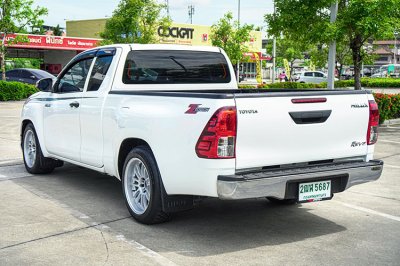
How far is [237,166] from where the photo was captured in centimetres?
476

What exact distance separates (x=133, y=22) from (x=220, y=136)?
3102 cm

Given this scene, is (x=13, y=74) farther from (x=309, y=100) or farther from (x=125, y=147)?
(x=309, y=100)

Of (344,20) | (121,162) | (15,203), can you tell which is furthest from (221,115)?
(344,20)

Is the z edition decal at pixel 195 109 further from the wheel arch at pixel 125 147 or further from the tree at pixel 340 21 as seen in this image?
the tree at pixel 340 21

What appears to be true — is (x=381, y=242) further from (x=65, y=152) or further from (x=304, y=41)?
(x=304, y=41)

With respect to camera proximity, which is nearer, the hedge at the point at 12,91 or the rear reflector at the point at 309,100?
the rear reflector at the point at 309,100

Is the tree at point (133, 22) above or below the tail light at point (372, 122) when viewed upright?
above

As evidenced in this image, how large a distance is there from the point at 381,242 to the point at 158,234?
2160 millimetres

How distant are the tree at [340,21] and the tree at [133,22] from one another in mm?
18481

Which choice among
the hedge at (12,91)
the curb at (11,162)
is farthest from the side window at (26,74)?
the curb at (11,162)

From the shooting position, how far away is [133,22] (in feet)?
113

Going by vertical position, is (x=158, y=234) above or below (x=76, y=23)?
below

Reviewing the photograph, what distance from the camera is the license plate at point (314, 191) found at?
5.05m

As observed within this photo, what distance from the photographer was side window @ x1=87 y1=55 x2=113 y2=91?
21.5ft
